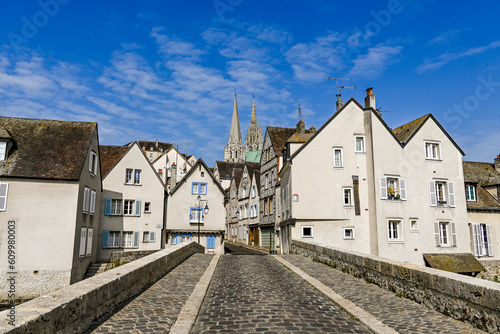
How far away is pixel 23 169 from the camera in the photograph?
80.4 ft

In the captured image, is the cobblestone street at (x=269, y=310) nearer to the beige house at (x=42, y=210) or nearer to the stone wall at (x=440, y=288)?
the stone wall at (x=440, y=288)

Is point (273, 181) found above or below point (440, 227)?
above

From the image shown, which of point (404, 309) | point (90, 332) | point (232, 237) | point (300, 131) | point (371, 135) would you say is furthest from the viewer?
point (232, 237)

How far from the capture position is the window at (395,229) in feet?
86.8

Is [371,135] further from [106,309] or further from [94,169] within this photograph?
[106,309]

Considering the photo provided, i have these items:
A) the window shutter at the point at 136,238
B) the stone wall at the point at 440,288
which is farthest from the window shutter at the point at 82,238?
the stone wall at the point at 440,288

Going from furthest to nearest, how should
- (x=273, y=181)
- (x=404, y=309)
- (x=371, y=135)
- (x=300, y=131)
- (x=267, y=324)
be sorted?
(x=273, y=181) → (x=300, y=131) → (x=371, y=135) → (x=404, y=309) → (x=267, y=324)

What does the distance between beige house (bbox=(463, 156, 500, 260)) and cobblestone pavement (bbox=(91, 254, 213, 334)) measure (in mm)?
25865

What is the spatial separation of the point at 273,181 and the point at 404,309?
96.3 feet

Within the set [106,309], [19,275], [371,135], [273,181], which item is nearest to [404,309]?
[106,309]

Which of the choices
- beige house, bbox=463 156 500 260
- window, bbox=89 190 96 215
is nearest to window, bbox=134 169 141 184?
window, bbox=89 190 96 215

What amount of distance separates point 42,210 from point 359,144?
69.5ft

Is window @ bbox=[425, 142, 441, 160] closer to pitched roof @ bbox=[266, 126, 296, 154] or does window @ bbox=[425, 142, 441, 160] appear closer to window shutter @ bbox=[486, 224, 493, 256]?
window shutter @ bbox=[486, 224, 493, 256]

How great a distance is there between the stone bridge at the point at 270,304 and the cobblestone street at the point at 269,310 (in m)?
0.02
